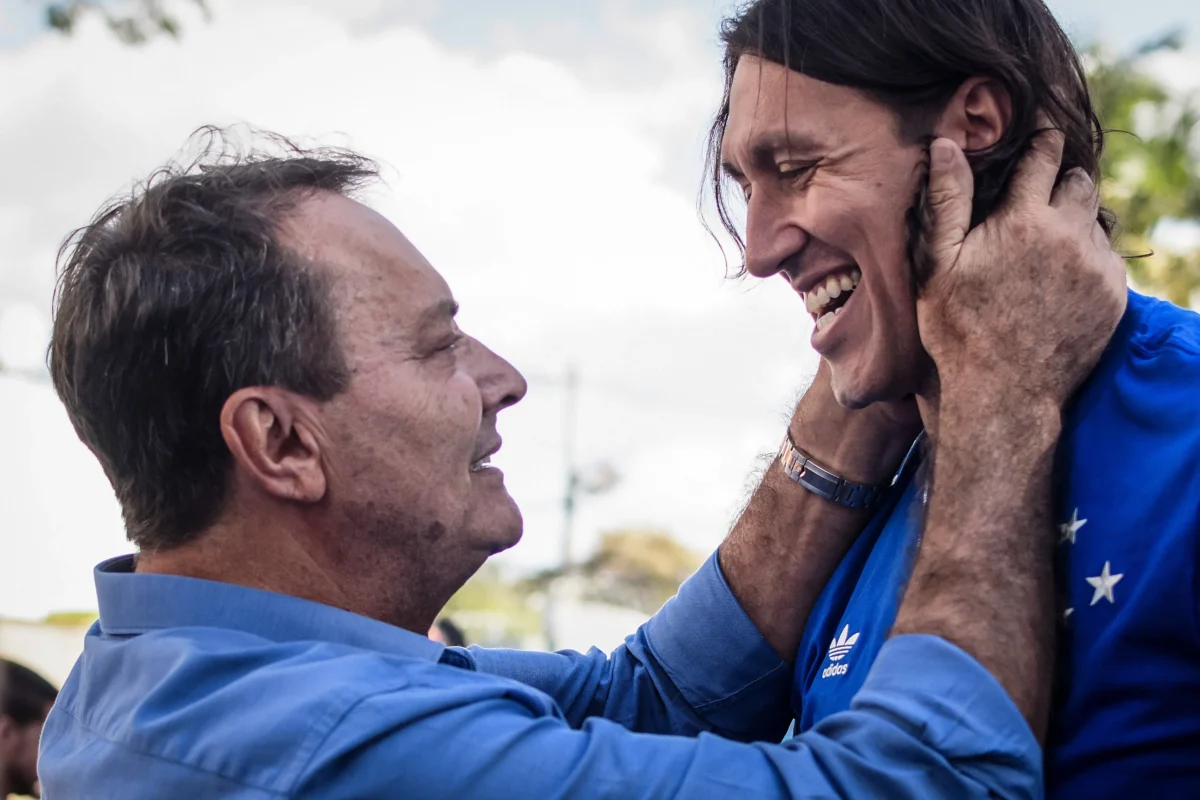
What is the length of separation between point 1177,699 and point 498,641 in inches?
532

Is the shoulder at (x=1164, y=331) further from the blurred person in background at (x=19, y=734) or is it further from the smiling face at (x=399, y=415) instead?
the blurred person in background at (x=19, y=734)

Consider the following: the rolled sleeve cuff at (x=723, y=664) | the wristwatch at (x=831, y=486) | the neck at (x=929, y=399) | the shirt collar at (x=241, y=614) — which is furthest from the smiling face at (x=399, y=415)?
the neck at (x=929, y=399)

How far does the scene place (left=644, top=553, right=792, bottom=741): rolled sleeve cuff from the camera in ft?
7.89

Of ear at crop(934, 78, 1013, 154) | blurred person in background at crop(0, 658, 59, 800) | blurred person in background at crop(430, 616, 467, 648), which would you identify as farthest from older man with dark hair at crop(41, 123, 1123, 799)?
blurred person in background at crop(430, 616, 467, 648)

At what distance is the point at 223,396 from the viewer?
2.06 meters

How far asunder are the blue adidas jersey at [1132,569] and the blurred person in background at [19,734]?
16.5 ft

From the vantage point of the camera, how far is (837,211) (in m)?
2.17

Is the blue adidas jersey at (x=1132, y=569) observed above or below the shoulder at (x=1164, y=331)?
below

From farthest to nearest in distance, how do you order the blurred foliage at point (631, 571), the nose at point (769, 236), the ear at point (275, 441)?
the blurred foliage at point (631, 571) < the nose at point (769, 236) < the ear at point (275, 441)

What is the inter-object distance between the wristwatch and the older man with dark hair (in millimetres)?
13

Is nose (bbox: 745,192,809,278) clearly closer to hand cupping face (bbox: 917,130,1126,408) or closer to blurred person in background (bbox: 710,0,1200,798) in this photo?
blurred person in background (bbox: 710,0,1200,798)

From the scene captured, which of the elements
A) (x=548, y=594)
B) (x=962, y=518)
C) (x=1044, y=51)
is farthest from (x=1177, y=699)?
(x=548, y=594)

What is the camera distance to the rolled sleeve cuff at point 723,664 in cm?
241

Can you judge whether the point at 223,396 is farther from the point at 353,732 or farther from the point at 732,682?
the point at 732,682
